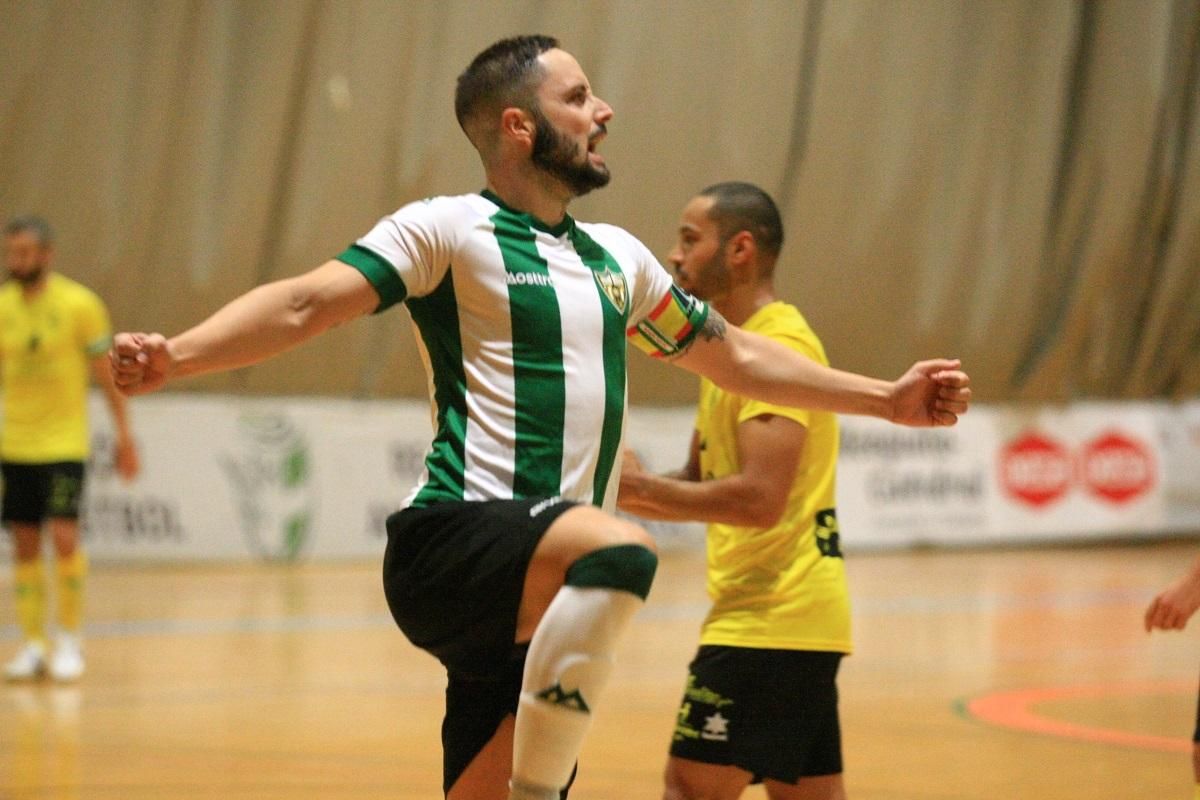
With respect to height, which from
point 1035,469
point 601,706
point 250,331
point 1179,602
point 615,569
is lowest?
point 601,706

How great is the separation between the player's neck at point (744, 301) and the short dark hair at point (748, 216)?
0.12m

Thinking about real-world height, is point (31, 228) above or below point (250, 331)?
above

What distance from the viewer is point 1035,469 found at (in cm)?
1698

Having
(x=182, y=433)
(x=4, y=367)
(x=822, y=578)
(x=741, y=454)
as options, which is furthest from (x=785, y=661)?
Answer: (x=182, y=433)

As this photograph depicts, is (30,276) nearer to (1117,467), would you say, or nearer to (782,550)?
(782,550)

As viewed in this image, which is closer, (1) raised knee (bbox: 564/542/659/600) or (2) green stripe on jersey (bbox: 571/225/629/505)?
(1) raised knee (bbox: 564/542/659/600)

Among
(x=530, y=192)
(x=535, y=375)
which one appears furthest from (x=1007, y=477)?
(x=535, y=375)

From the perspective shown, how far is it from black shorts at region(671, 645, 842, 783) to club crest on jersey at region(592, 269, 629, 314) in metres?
1.31

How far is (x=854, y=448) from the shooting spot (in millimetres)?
16047

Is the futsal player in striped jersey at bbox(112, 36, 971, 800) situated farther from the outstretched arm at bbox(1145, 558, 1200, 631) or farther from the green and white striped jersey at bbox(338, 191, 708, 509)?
the outstretched arm at bbox(1145, 558, 1200, 631)

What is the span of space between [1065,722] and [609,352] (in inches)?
205

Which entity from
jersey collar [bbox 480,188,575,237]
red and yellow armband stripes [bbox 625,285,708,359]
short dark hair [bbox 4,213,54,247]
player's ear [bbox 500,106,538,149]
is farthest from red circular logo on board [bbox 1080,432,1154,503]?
player's ear [bbox 500,106,538,149]

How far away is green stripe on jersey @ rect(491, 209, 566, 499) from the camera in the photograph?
3.67 meters

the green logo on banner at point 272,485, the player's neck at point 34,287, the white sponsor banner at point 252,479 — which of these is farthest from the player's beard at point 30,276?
the green logo on banner at point 272,485
